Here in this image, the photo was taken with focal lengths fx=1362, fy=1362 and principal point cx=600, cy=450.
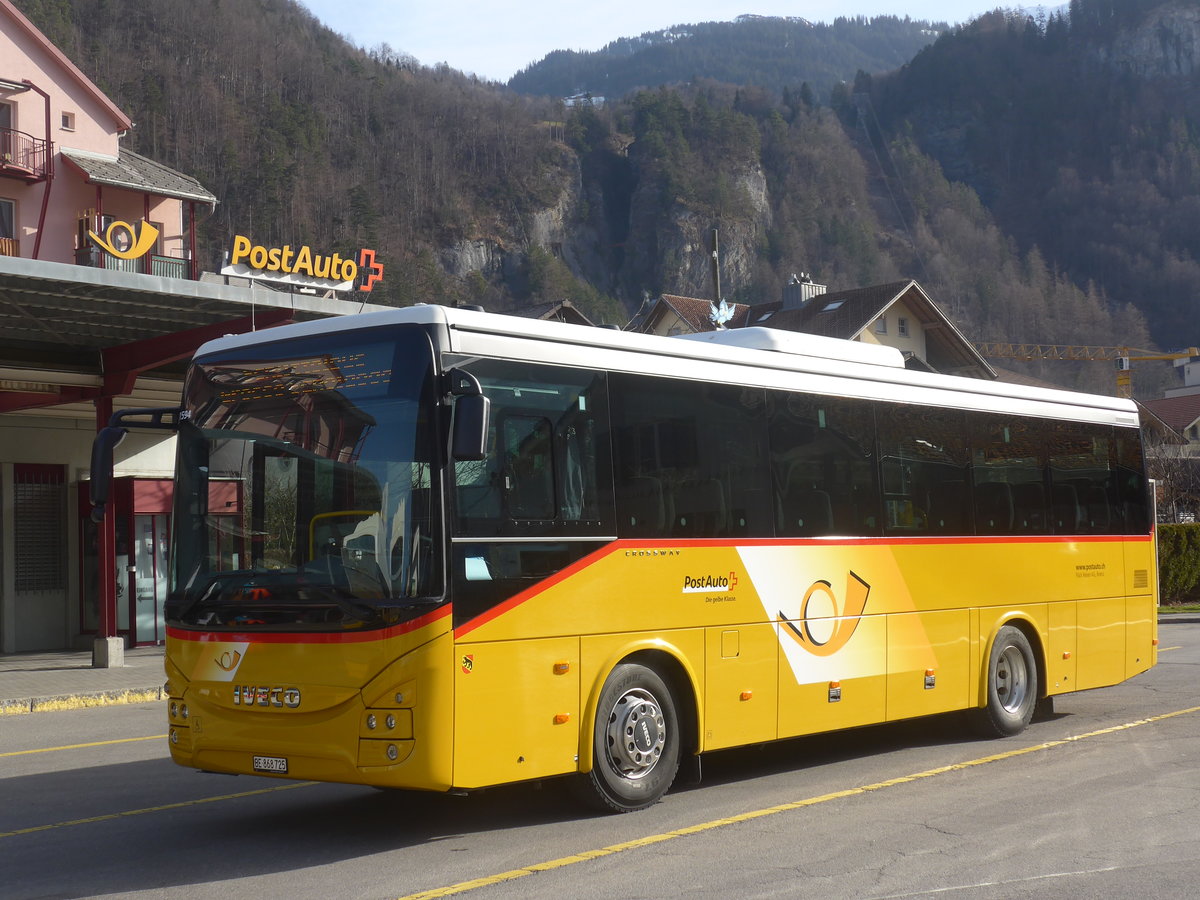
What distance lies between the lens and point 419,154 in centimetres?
13150

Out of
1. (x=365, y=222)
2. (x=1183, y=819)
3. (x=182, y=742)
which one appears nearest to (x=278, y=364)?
(x=182, y=742)

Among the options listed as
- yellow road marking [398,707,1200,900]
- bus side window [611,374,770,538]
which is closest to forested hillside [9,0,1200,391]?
yellow road marking [398,707,1200,900]

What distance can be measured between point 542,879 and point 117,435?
A: 12.3ft

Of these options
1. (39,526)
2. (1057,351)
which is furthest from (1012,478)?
(1057,351)

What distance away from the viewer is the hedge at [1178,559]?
113 feet

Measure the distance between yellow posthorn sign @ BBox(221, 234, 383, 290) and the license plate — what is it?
2223 centimetres

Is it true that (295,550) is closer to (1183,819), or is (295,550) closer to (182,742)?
(182,742)

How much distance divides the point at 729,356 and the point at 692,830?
3331 millimetres

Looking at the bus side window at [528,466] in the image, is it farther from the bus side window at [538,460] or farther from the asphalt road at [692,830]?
the asphalt road at [692,830]

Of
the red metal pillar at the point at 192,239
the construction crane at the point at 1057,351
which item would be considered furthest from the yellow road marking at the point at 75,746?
the construction crane at the point at 1057,351

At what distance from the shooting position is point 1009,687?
1188 centimetres

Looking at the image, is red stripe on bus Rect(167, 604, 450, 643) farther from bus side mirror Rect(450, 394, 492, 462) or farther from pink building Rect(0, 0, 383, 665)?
pink building Rect(0, 0, 383, 665)

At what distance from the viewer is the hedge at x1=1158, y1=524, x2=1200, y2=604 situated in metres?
34.6

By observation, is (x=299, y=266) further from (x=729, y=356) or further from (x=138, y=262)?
(x=729, y=356)
